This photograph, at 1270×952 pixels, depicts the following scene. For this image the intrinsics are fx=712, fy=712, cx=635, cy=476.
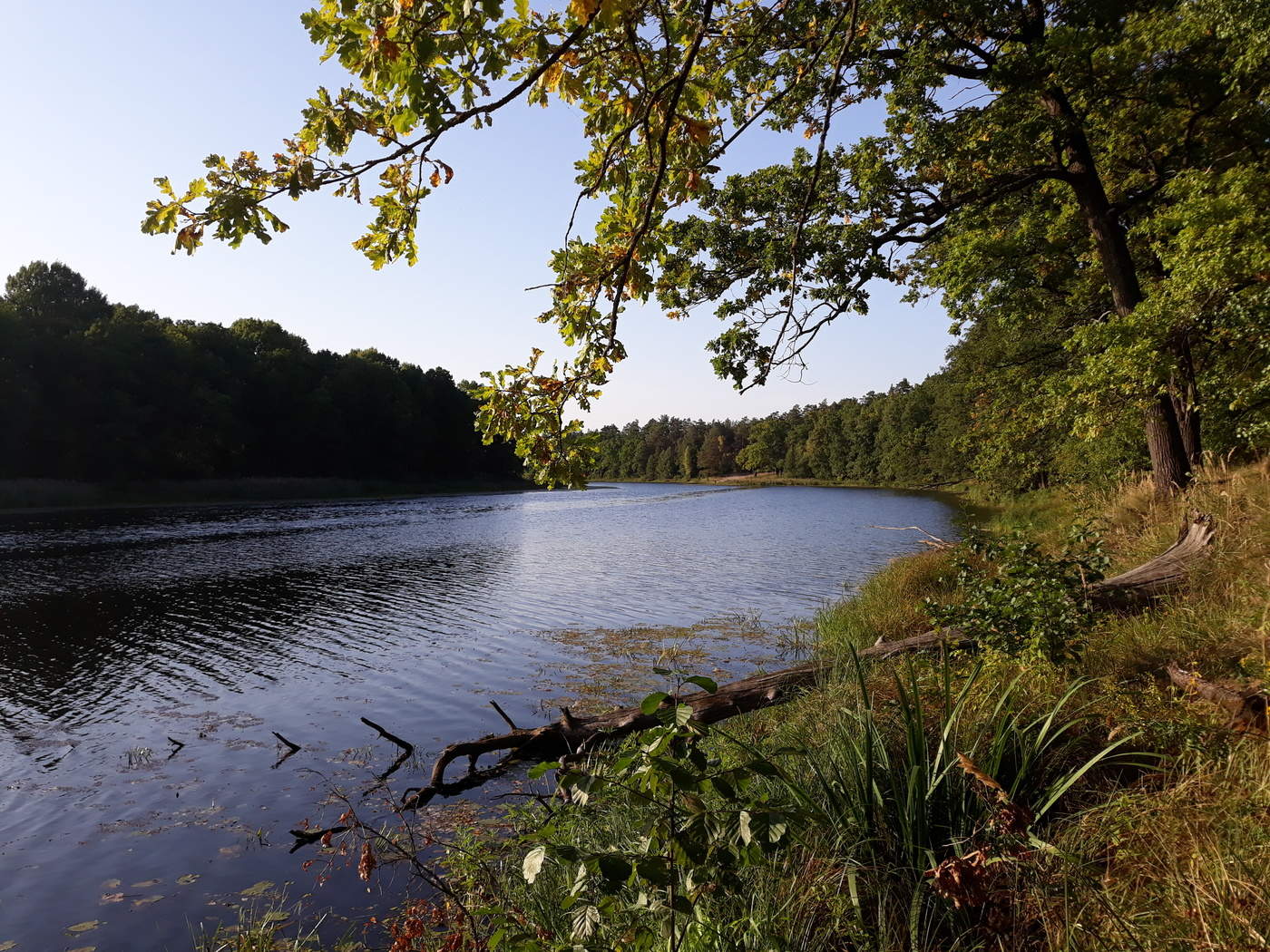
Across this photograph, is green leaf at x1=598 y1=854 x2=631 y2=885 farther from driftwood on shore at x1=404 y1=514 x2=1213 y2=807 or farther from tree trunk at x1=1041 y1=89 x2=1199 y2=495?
tree trunk at x1=1041 y1=89 x2=1199 y2=495

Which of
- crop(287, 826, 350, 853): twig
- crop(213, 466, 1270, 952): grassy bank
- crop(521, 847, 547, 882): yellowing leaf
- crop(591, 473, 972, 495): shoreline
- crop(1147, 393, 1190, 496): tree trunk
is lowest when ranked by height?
crop(287, 826, 350, 853): twig

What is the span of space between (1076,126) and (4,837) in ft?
56.5

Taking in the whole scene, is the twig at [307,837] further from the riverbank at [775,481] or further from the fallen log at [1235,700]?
the riverbank at [775,481]

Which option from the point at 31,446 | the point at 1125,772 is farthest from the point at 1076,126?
the point at 31,446

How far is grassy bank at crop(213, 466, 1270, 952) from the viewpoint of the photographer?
2572 mm

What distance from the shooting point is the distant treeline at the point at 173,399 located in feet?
168

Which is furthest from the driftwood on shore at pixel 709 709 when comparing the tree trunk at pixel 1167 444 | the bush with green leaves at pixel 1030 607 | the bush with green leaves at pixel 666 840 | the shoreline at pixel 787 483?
the shoreline at pixel 787 483

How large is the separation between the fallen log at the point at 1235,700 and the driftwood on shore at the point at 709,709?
8.40 feet

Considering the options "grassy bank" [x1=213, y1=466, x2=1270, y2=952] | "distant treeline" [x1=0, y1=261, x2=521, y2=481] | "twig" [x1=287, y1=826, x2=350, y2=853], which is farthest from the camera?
"distant treeline" [x1=0, y1=261, x2=521, y2=481]

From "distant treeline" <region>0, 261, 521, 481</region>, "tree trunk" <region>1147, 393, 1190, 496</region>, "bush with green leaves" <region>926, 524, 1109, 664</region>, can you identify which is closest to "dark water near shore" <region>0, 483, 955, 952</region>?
"bush with green leaves" <region>926, 524, 1109, 664</region>

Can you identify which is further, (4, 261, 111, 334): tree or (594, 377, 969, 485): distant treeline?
(594, 377, 969, 485): distant treeline

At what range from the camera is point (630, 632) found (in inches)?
596

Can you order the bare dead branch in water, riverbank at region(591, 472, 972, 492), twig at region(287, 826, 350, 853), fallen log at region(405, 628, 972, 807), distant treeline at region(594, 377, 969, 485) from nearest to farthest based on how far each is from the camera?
twig at region(287, 826, 350, 853) < fallen log at region(405, 628, 972, 807) < the bare dead branch in water < distant treeline at region(594, 377, 969, 485) < riverbank at region(591, 472, 972, 492)

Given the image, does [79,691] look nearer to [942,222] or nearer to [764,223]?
[764,223]
